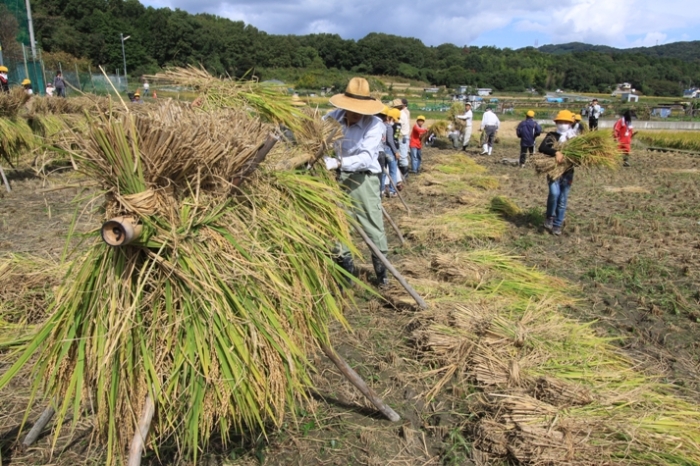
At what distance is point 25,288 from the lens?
143 inches

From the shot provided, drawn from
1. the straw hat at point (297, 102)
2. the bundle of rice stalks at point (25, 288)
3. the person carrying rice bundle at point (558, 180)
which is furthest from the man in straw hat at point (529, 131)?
the bundle of rice stalks at point (25, 288)

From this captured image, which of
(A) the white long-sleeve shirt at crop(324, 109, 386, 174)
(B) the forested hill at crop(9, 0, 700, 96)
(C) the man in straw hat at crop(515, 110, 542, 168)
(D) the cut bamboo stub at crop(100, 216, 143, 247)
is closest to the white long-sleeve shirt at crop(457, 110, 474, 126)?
(C) the man in straw hat at crop(515, 110, 542, 168)

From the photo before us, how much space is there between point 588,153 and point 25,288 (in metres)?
6.14

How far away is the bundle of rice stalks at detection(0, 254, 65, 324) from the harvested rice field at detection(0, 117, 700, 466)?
1 centimetres

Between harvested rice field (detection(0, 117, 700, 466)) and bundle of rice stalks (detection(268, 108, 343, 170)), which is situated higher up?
bundle of rice stalks (detection(268, 108, 343, 170))

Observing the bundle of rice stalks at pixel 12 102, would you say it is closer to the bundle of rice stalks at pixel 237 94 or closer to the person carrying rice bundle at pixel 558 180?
the bundle of rice stalks at pixel 237 94

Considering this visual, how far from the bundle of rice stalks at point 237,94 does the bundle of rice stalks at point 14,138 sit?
6.42m

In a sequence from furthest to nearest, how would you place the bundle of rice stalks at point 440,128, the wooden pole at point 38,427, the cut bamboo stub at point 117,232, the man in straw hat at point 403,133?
the bundle of rice stalks at point 440,128 < the man in straw hat at point 403,133 < the wooden pole at point 38,427 < the cut bamboo stub at point 117,232

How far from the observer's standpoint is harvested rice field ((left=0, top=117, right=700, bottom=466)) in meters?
2.41

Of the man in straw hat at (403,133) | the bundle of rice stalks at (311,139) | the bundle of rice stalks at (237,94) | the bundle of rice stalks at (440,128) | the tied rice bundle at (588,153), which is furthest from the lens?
the bundle of rice stalks at (440,128)

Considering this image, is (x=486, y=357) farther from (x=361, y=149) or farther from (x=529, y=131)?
(x=529, y=131)

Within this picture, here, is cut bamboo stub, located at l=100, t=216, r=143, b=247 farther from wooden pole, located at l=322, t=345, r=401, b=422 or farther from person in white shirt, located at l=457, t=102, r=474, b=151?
person in white shirt, located at l=457, t=102, r=474, b=151

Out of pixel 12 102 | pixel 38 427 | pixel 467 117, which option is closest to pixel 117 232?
pixel 38 427

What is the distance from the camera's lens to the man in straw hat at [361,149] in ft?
12.3
